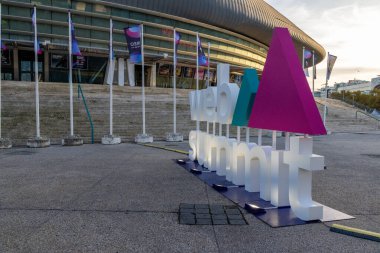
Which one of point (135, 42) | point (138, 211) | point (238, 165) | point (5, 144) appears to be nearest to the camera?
point (138, 211)

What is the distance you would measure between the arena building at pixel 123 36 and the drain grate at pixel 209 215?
89.6 feet

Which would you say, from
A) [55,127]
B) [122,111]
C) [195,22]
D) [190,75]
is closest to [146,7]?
[195,22]

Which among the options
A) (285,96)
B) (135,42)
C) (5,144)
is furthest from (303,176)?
(5,144)

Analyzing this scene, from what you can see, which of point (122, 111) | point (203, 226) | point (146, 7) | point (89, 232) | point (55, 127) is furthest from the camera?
point (146, 7)

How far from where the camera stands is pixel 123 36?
4431 centimetres

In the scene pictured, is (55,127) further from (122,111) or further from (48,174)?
(48,174)

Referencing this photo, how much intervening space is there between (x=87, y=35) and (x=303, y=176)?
41981mm

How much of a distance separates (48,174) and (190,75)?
4488 centimetres

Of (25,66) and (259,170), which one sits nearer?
(259,170)

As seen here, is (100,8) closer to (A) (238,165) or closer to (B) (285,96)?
(A) (238,165)

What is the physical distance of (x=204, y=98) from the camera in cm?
1065

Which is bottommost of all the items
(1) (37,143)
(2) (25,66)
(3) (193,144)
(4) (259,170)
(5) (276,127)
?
(1) (37,143)

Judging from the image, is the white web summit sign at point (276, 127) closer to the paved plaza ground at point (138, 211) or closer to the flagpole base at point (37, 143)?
the paved plaza ground at point (138, 211)

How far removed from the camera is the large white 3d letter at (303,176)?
5875 millimetres
